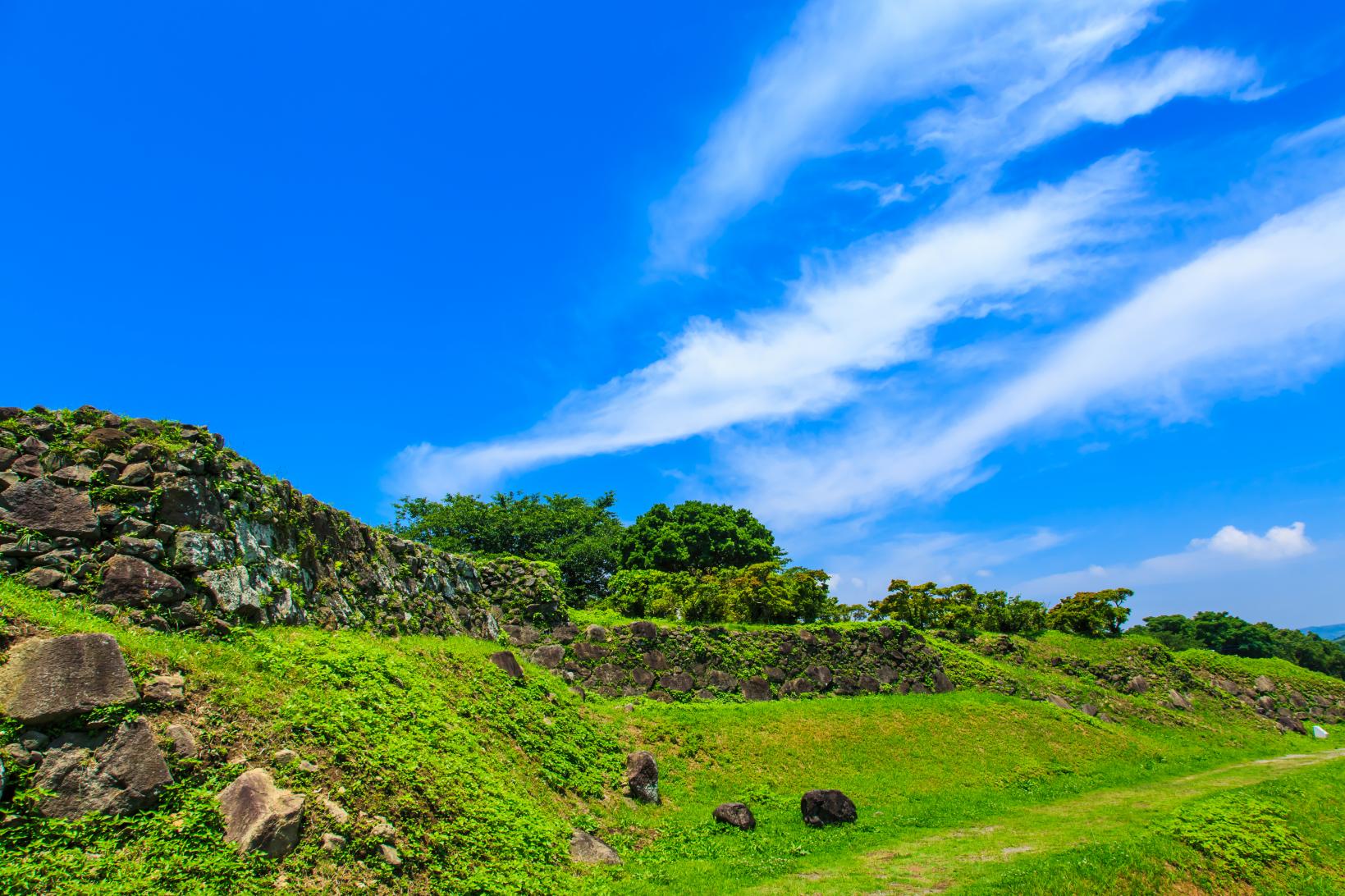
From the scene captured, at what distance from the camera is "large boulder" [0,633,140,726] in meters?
6.70

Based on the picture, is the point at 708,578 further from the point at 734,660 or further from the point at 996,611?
the point at 996,611

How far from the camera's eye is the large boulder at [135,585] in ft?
32.2

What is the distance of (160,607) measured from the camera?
1011cm

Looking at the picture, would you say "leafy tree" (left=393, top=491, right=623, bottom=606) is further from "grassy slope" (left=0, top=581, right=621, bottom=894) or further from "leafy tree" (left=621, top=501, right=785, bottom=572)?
"grassy slope" (left=0, top=581, right=621, bottom=894)

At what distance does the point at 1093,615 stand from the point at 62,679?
4314 cm

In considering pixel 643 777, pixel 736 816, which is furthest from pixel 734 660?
pixel 736 816

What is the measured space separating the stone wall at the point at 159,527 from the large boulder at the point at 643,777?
7.17 metres

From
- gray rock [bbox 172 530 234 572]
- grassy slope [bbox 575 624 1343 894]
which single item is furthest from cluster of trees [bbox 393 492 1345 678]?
gray rock [bbox 172 530 234 572]

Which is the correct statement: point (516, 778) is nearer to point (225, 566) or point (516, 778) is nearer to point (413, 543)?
point (225, 566)

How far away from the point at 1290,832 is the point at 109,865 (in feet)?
62.3

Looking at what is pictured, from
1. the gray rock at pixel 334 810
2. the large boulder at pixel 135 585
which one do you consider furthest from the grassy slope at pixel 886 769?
the large boulder at pixel 135 585

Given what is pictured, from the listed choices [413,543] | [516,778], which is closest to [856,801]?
[516,778]

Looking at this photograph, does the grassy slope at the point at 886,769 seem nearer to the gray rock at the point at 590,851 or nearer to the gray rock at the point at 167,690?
the gray rock at the point at 590,851

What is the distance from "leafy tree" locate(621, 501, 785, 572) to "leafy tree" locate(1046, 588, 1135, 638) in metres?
17.3
